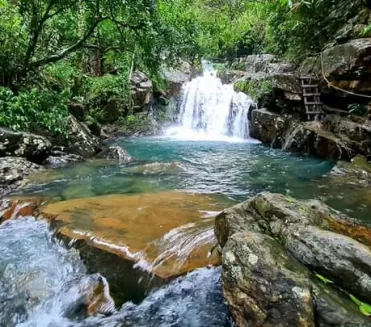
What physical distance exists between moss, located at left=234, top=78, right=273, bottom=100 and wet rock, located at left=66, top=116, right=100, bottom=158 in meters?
6.60

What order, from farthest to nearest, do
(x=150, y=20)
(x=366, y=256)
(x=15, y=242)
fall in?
(x=150, y=20) → (x=15, y=242) → (x=366, y=256)

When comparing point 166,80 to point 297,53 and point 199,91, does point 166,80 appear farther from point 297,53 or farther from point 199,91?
point 297,53

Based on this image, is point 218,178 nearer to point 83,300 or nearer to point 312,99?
point 83,300

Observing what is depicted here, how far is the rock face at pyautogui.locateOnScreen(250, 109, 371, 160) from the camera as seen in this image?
9094 mm

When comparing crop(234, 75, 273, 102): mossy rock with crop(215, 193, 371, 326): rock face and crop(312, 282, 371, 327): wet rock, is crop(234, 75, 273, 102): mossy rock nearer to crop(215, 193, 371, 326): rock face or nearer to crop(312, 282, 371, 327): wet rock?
crop(215, 193, 371, 326): rock face

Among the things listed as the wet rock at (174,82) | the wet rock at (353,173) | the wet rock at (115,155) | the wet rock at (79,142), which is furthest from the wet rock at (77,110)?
the wet rock at (353,173)

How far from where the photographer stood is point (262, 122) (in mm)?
12703

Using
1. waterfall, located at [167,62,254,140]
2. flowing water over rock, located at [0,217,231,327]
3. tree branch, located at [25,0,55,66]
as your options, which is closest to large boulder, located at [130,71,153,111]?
waterfall, located at [167,62,254,140]

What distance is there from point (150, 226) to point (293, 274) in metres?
2.10

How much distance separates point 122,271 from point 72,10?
701 centimetres

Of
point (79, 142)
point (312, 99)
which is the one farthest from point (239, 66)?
point (79, 142)

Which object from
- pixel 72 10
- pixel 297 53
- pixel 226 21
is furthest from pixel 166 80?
pixel 72 10

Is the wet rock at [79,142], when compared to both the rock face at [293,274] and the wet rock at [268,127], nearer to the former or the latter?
the wet rock at [268,127]

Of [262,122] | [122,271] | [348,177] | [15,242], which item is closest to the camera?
[122,271]
